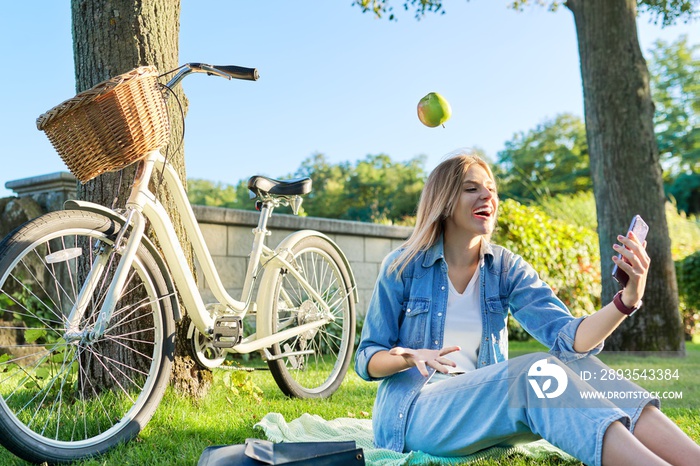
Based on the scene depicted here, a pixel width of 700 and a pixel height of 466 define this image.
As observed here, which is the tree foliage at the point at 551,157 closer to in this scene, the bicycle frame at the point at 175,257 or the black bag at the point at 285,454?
the bicycle frame at the point at 175,257

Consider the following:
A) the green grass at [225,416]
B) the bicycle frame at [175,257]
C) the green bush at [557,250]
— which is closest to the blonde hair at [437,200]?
the green grass at [225,416]

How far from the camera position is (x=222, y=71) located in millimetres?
2639

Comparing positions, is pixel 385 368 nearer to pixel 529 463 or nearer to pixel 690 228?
pixel 529 463

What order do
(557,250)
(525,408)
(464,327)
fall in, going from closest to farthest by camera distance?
(525,408) → (464,327) → (557,250)

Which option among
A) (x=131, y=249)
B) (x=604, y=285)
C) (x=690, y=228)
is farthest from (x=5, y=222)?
(x=690, y=228)

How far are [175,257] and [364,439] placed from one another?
983 mm

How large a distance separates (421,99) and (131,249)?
126cm

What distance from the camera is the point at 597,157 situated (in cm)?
678

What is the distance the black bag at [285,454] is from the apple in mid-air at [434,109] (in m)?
1.32

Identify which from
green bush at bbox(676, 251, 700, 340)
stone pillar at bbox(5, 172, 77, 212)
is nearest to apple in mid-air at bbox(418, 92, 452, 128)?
stone pillar at bbox(5, 172, 77, 212)

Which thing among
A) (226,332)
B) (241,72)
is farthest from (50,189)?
(241,72)

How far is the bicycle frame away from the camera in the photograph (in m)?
2.38

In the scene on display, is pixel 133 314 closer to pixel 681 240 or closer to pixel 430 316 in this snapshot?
pixel 430 316

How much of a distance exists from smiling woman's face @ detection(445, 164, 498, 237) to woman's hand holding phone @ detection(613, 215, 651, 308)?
0.46 meters
